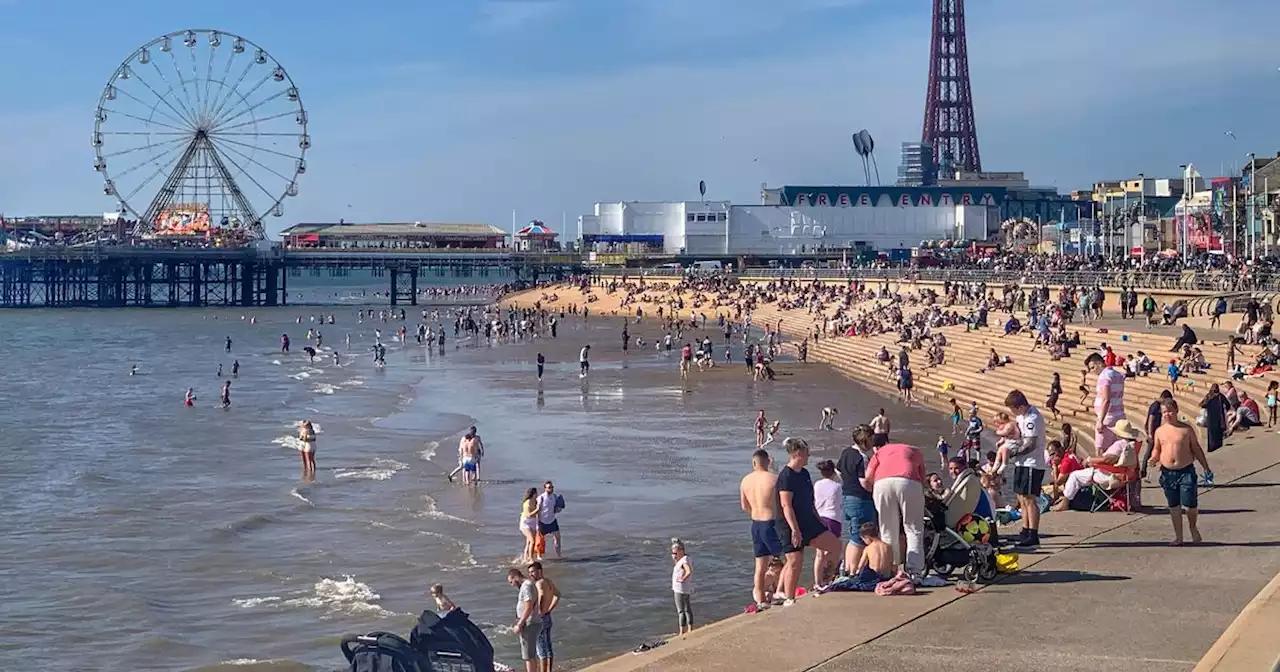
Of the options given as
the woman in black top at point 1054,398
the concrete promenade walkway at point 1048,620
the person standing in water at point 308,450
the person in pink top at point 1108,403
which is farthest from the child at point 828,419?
the concrete promenade walkway at point 1048,620

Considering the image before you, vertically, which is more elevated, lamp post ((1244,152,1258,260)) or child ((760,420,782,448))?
lamp post ((1244,152,1258,260))

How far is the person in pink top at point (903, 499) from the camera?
966 cm

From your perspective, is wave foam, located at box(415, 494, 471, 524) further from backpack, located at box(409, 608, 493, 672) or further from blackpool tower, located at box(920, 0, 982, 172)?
blackpool tower, located at box(920, 0, 982, 172)

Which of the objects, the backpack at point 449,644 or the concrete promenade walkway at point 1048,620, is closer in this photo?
the concrete promenade walkway at point 1048,620

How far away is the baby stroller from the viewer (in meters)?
9.90

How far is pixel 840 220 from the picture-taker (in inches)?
4422

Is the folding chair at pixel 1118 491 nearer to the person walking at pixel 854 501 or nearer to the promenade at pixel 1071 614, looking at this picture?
the promenade at pixel 1071 614

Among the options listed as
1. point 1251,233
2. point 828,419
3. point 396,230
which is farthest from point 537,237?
point 828,419

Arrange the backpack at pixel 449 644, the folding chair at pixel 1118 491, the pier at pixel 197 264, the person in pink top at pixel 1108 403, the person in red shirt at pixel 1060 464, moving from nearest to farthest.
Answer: the backpack at pixel 449 644 < the folding chair at pixel 1118 491 < the person in red shirt at pixel 1060 464 < the person in pink top at pixel 1108 403 < the pier at pixel 197 264

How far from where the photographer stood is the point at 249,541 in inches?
698

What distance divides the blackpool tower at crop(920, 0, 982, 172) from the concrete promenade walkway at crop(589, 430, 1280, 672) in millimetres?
127157

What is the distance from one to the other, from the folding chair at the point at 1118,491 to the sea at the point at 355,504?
130 inches

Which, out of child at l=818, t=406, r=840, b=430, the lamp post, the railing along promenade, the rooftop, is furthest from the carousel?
child at l=818, t=406, r=840, b=430

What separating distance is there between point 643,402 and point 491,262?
86746 mm
